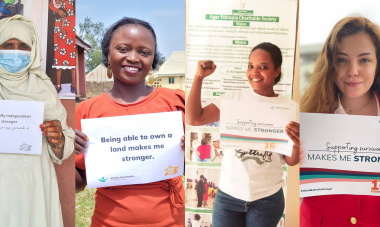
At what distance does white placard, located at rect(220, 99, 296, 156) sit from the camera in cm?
206

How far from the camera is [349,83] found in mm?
2061

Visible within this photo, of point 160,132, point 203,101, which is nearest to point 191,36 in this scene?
point 203,101

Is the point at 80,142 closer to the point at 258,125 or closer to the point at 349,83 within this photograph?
the point at 258,125

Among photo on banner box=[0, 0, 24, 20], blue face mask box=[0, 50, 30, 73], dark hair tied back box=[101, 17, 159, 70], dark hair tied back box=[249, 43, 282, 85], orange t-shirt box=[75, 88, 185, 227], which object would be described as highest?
photo on banner box=[0, 0, 24, 20]

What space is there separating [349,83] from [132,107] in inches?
57.9

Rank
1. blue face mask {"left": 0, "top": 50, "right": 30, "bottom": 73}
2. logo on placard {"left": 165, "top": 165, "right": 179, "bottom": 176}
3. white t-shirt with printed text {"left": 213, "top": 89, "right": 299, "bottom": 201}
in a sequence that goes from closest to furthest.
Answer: blue face mask {"left": 0, "top": 50, "right": 30, "bottom": 73} → white t-shirt with printed text {"left": 213, "top": 89, "right": 299, "bottom": 201} → logo on placard {"left": 165, "top": 165, "right": 179, "bottom": 176}

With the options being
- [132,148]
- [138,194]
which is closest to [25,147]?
[132,148]

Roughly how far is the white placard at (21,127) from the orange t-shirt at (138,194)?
0.27 meters

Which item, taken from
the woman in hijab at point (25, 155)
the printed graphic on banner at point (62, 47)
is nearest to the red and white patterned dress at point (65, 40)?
the printed graphic on banner at point (62, 47)

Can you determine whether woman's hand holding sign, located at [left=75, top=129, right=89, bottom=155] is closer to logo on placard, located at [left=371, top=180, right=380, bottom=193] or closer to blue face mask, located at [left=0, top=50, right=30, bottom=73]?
blue face mask, located at [left=0, top=50, right=30, bottom=73]

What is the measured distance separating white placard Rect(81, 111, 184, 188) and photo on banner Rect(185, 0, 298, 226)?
12.2 inches

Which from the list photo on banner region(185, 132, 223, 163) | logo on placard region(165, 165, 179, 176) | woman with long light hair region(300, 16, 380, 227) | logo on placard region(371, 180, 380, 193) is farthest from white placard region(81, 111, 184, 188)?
logo on placard region(371, 180, 380, 193)

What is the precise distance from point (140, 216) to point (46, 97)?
1.00 meters

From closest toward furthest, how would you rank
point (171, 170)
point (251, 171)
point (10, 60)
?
1. point (10, 60)
2. point (251, 171)
3. point (171, 170)
